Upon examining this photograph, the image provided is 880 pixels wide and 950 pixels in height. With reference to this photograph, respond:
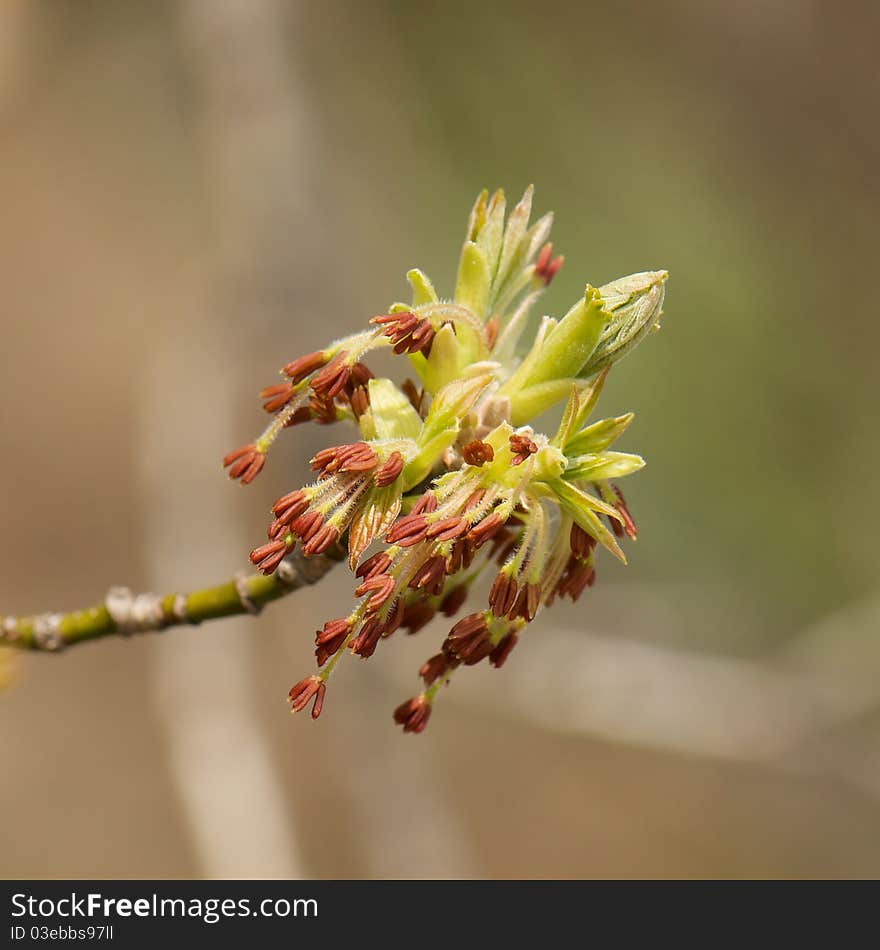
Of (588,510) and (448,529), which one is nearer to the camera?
(448,529)

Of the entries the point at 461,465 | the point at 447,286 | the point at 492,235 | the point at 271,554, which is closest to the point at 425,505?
the point at 461,465

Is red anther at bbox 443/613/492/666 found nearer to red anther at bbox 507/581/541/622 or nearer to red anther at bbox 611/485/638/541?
red anther at bbox 507/581/541/622

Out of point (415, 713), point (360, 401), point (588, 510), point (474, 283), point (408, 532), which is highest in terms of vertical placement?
point (474, 283)

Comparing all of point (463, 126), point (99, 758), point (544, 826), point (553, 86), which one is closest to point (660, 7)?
point (553, 86)

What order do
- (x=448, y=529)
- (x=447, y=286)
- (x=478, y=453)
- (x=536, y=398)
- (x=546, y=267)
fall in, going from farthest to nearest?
1. (x=447, y=286)
2. (x=546, y=267)
3. (x=536, y=398)
4. (x=478, y=453)
5. (x=448, y=529)

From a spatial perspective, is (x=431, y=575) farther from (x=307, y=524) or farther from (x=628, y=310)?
(x=628, y=310)

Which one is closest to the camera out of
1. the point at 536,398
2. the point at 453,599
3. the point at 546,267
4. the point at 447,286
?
the point at 536,398

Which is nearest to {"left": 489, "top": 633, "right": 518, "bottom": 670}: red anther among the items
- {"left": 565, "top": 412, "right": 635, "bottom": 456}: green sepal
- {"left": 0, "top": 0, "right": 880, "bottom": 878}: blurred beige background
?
{"left": 565, "top": 412, "right": 635, "bottom": 456}: green sepal

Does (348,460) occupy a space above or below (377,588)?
above
